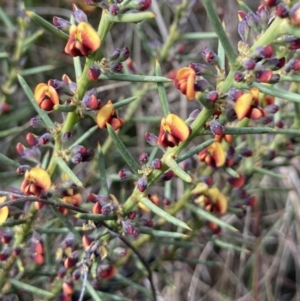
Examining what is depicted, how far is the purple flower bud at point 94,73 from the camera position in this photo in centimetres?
117

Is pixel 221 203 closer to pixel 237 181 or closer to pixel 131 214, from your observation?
pixel 237 181

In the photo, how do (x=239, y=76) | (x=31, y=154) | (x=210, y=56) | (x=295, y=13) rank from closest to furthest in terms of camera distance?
(x=295, y=13)
(x=239, y=76)
(x=210, y=56)
(x=31, y=154)

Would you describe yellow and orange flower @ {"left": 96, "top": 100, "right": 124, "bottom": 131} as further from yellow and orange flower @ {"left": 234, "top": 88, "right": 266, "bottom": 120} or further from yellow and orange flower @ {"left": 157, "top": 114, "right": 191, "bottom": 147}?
yellow and orange flower @ {"left": 234, "top": 88, "right": 266, "bottom": 120}

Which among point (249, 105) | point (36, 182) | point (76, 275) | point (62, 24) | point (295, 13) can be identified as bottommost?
point (76, 275)

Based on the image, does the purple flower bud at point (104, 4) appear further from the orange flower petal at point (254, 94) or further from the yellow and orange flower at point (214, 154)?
the yellow and orange flower at point (214, 154)

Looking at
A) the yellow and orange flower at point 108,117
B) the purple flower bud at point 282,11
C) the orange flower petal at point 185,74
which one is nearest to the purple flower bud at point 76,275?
the yellow and orange flower at point 108,117

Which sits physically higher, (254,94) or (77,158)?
(254,94)

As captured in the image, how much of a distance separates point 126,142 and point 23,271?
103 cm

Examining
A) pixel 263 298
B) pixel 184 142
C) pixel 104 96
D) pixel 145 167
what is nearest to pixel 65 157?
pixel 145 167

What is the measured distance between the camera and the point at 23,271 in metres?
1.59

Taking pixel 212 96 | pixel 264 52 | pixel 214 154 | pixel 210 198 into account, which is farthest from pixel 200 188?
pixel 264 52

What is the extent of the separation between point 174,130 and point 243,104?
168 millimetres

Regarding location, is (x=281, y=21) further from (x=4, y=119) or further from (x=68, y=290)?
(x=4, y=119)

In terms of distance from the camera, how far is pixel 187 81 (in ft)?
3.65
